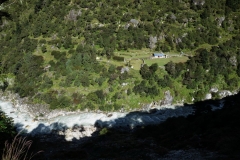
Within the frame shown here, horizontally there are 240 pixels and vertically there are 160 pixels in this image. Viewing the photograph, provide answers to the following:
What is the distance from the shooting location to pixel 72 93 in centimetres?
6750

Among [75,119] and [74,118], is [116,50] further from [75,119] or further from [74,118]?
[75,119]

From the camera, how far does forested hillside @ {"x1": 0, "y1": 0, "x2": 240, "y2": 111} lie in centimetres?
6862

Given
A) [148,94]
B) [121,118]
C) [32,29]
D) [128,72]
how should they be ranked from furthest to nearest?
[32,29]
[128,72]
[148,94]
[121,118]

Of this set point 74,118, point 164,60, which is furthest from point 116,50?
point 74,118

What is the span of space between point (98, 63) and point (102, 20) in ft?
79.5

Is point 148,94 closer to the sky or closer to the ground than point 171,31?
closer to the ground

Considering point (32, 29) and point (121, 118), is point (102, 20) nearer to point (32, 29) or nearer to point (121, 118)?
point (32, 29)

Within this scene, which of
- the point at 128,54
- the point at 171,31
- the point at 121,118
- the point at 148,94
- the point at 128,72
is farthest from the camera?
the point at 171,31

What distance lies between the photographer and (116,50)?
82938 mm

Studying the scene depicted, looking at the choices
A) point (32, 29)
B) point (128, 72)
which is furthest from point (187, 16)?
point (32, 29)

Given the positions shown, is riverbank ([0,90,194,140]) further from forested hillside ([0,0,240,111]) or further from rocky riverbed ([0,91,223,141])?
forested hillside ([0,0,240,111])

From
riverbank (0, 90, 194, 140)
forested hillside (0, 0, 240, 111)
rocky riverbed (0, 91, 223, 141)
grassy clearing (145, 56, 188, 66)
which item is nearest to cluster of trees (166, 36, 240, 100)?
forested hillside (0, 0, 240, 111)

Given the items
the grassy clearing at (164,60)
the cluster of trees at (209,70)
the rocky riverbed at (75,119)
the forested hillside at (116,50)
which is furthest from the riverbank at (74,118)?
the grassy clearing at (164,60)

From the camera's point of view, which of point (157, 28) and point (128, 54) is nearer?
point (128, 54)
